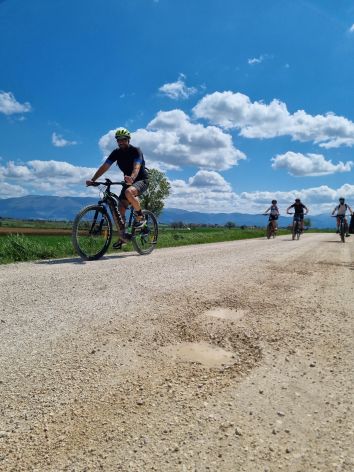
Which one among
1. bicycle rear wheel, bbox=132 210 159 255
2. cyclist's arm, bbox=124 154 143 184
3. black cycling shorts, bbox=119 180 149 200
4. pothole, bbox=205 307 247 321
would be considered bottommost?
pothole, bbox=205 307 247 321

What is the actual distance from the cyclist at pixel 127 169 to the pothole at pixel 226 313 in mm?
5331

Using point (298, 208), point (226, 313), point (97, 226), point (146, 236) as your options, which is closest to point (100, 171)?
point (97, 226)

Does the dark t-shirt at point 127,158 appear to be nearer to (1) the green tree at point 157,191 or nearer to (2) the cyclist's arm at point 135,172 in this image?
(2) the cyclist's arm at point 135,172

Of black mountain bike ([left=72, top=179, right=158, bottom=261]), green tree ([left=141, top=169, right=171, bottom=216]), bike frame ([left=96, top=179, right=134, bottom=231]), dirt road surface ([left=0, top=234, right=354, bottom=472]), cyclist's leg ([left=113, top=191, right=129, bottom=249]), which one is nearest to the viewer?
dirt road surface ([left=0, top=234, right=354, bottom=472])

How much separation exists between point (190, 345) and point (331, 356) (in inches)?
45.6

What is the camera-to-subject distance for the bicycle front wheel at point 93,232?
8219 mm

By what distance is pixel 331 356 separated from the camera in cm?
290

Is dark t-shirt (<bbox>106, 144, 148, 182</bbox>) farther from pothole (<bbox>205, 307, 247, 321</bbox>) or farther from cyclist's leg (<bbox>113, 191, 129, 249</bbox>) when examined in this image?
pothole (<bbox>205, 307, 247, 321</bbox>)

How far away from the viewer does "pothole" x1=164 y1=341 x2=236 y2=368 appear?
9.14ft

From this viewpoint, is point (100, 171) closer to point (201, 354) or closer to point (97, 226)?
point (97, 226)

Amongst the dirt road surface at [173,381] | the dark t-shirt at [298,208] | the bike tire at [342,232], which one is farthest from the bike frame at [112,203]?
the dark t-shirt at [298,208]

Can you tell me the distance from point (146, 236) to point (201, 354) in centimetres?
766

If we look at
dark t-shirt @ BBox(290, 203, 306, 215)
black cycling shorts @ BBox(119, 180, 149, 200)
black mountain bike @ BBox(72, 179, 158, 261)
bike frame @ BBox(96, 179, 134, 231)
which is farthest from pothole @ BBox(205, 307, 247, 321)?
dark t-shirt @ BBox(290, 203, 306, 215)

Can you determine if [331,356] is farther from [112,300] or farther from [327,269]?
[327,269]
